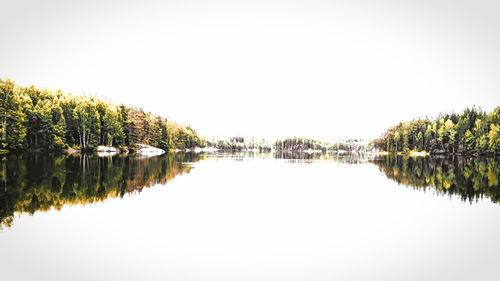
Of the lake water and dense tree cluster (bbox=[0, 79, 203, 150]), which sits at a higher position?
dense tree cluster (bbox=[0, 79, 203, 150])

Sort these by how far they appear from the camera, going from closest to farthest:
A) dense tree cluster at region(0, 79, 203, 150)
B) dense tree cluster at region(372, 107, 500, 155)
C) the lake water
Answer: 1. the lake water
2. dense tree cluster at region(0, 79, 203, 150)
3. dense tree cluster at region(372, 107, 500, 155)

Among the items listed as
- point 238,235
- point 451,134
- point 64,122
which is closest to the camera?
point 238,235

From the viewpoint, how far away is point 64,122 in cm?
7312

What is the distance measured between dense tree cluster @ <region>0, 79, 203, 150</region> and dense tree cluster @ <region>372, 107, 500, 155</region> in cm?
9665

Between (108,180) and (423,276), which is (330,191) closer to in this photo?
(423,276)

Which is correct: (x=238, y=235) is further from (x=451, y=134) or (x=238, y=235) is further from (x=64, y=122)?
(x=451, y=134)

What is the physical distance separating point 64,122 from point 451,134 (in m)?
121

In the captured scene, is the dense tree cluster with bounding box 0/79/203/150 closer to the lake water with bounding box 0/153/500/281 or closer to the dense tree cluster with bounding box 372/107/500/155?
the lake water with bounding box 0/153/500/281

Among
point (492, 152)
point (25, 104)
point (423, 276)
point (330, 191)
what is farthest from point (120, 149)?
point (492, 152)

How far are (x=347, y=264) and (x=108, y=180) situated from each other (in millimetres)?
19888

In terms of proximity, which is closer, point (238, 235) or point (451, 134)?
point (238, 235)

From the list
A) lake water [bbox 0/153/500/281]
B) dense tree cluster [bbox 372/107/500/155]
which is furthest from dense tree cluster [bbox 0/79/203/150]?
dense tree cluster [bbox 372/107/500/155]

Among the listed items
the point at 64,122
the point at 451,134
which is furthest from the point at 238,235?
the point at 451,134

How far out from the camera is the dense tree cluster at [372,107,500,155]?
10544 centimetres
